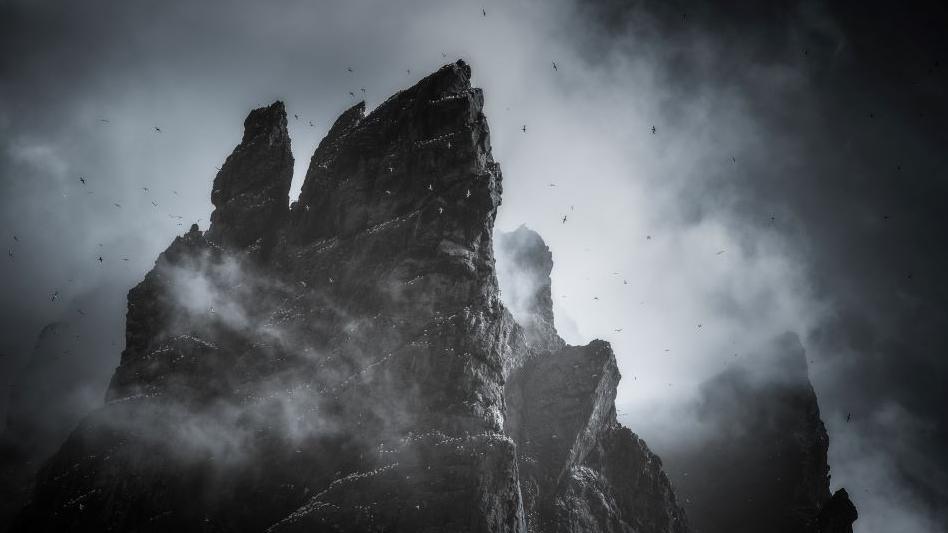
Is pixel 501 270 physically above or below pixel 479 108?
above

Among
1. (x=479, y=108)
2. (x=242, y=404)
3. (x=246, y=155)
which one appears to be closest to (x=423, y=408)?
(x=242, y=404)

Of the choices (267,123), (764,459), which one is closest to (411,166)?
(267,123)

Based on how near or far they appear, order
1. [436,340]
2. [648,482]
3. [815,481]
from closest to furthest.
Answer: [436,340] → [648,482] → [815,481]

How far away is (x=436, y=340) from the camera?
152 feet

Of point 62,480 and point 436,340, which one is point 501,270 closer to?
point 436,340

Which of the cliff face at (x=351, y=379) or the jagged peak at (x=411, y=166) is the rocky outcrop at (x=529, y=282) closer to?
the cliff face at (x=351, y=379)

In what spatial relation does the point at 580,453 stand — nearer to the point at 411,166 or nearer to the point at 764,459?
the point at 411,166

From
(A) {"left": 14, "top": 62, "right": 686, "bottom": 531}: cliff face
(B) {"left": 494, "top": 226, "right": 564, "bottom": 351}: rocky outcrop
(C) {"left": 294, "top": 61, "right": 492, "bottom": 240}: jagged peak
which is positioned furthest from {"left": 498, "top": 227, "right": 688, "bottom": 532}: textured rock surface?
(C) {"left": 294, "top": 61, "right": 492, "bottom": 240}: jagged peak

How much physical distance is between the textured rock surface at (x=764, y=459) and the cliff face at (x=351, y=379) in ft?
86.5

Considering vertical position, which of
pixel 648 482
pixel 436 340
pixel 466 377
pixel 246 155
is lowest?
pixel 648 482

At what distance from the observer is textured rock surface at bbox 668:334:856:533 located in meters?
80.1

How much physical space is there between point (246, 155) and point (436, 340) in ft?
133

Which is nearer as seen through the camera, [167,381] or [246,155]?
[167,381]

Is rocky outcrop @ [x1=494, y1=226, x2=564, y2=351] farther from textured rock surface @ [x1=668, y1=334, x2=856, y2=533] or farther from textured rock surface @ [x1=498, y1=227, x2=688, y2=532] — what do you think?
textured rock surface @ [x1=668, y1=334, x2=856, y2=533]
